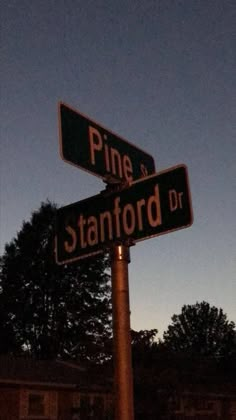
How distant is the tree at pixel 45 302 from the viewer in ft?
154

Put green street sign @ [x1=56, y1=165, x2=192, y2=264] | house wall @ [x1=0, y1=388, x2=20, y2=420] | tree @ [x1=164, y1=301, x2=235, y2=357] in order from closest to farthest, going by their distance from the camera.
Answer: green street sign @ [x1=56, y1=165, x2=192, y2=264]
house wall @ [x1=0, y1=388, x2=20, y2=420]
tree @ [x1=164, y1=301, x2=235, y2=357]

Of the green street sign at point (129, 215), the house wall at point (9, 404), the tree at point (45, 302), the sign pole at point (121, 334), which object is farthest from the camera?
the tree at point (45, 302)

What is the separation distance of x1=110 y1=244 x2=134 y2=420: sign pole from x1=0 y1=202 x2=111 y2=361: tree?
42919mm

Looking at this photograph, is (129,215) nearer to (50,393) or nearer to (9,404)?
(9,404)

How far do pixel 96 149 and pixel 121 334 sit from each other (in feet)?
3.87

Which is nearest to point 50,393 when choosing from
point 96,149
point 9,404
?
point 9,404

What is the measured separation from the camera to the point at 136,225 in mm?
3867

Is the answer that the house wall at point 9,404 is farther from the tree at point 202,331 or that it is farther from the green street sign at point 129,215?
the tree at point 202,331

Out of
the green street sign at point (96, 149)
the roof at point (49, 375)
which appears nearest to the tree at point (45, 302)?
the roof at point (49, 375)

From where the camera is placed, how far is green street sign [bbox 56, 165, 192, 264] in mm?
3830

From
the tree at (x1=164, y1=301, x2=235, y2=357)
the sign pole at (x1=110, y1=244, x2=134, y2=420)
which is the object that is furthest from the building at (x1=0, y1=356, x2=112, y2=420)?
the tree at (x1=164, y1=301, x2=235, y2=357)

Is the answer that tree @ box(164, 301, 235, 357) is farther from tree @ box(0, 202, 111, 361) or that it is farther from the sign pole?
the sign pole

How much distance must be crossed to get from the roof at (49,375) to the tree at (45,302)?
63.1ft

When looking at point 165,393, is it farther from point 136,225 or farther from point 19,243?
point 19,243
